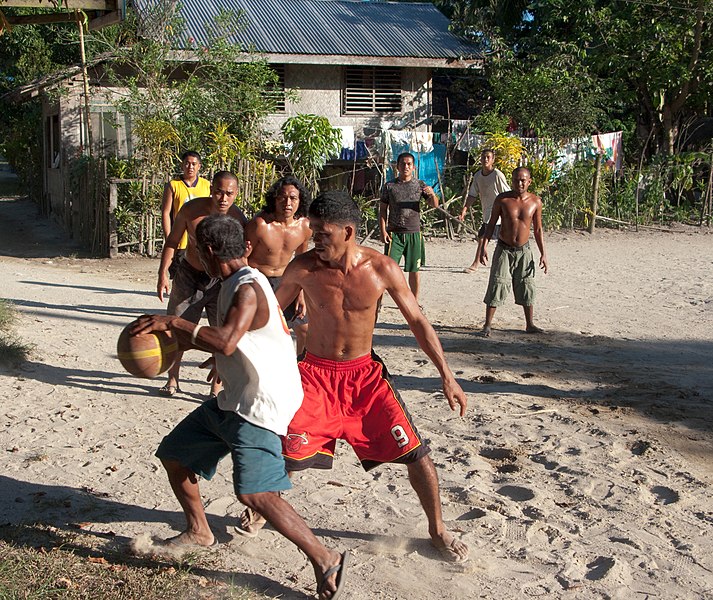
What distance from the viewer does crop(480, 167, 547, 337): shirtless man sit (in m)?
8.67

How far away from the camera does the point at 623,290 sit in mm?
11359

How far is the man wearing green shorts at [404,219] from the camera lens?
930cm

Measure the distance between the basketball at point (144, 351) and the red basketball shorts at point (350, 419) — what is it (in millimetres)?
800

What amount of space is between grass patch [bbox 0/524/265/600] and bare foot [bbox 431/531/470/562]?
0.89 m

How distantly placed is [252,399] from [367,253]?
993 millimetres

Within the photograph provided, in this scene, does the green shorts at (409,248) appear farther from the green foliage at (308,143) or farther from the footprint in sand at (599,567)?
the green foliage at (308,143)

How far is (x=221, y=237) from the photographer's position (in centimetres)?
350

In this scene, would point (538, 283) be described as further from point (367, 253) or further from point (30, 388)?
point (367, 253)

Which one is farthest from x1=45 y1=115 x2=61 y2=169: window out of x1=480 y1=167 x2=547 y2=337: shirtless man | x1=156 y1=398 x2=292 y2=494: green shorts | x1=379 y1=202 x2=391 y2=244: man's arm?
x1=156 y1=398 x2=292 y2=494: green shorts

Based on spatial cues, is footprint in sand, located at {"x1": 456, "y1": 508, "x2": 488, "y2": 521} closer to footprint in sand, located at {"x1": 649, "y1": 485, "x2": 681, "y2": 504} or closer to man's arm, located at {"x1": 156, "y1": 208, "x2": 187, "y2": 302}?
footprint in sand, located at {"x1": 649, "y1": 485, "x2": 681, "y2": 504}

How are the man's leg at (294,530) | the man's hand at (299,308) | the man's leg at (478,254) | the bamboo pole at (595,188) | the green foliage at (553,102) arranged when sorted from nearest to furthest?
the man's leg at (294,530) → the man's hand at (299,308) → the man's leg at (478,254) → the bamboo pole at (595,188) → the green foliage at (553,102)

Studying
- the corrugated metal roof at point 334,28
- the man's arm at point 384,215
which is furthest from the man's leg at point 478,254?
the corrugated metal roof at point 334,28

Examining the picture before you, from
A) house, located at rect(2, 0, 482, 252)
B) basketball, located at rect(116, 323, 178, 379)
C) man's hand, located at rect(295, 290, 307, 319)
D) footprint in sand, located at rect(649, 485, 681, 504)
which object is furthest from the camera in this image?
house, located at rect(2, 0, 482, 252)

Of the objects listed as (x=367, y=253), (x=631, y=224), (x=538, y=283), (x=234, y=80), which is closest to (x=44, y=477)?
(x=367, y=253)
